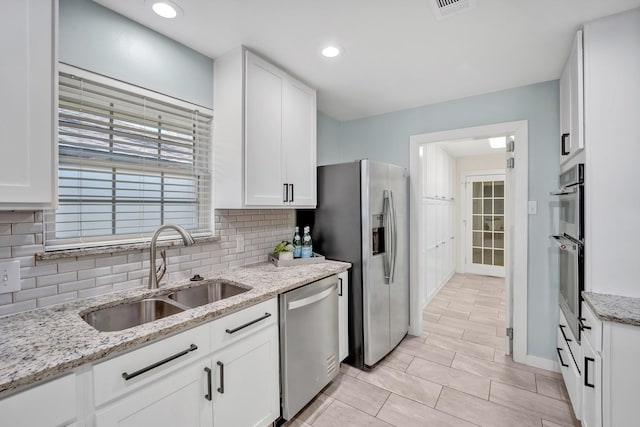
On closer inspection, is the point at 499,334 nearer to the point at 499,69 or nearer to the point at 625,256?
the point at 625,256

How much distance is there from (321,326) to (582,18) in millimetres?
2490

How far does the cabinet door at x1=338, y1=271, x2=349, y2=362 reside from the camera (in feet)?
7.84

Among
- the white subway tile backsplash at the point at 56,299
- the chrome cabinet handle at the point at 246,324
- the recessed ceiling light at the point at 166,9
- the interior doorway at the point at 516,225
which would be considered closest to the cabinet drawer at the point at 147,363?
the chrome cabinet handle at the point at 246,324

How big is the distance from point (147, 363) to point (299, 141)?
186 cm

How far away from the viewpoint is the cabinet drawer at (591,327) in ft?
4.62

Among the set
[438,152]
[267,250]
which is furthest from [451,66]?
[438,152]

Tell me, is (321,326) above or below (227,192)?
below

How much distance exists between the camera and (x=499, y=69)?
2.29 metres

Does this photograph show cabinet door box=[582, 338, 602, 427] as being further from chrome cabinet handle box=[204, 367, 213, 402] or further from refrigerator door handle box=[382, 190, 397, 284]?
chrome cabinet handle box=[204, 367, 213, 402]

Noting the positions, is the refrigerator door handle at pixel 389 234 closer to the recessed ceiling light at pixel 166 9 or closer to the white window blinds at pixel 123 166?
the white window blinds at pixel 123 166

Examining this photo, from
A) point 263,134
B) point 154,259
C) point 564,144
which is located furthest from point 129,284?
point 564,144

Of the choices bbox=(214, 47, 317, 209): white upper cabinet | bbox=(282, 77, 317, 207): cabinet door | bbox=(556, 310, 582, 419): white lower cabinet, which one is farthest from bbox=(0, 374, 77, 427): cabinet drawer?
bbox=(556, 310, 582, 419): white lower cabinet

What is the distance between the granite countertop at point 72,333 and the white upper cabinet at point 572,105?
79.5 inches

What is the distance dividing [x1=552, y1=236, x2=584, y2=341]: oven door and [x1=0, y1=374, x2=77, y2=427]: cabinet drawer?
2.48 meters
